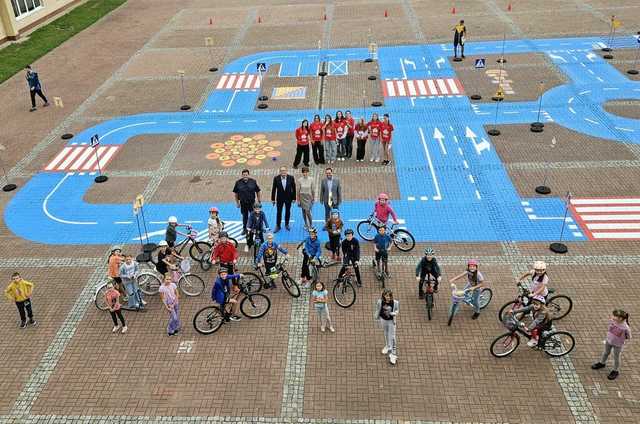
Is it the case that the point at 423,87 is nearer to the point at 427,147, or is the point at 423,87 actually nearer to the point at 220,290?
the point at 427,147

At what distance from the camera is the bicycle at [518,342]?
37.4 ft

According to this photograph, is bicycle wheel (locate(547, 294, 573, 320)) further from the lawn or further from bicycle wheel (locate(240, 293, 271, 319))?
the lawn

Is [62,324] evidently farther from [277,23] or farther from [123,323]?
[277,23]

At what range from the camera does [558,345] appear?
37.5ft

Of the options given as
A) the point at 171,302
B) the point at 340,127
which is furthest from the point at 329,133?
the point at 171,302

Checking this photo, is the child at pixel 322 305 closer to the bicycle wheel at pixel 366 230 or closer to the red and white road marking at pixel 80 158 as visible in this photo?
the bicycle wheel at pixel 366 230

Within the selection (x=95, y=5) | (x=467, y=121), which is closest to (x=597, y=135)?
(x=467, y=121)

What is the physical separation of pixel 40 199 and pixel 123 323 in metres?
8.41

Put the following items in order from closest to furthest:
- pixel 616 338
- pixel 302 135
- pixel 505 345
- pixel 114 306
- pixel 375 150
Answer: pixel 616 338
pixel 505 345
pixel 114 306
pixel 302 135
pixel 375 150

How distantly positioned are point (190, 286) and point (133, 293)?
54.3 inches

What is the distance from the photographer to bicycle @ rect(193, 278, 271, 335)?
41.4 ft

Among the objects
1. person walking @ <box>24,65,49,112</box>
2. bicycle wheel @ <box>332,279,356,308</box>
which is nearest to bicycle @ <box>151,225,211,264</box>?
bicycle wheel @ <box>332,279,356,308</box>

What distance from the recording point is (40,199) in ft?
61.9

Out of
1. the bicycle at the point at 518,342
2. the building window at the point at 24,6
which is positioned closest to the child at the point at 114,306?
the bicycle at the point at 518,342
